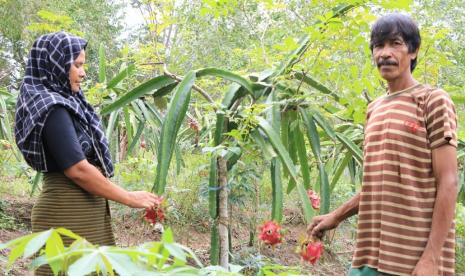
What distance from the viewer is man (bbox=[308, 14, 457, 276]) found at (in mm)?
1297

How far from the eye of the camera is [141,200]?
1.61m

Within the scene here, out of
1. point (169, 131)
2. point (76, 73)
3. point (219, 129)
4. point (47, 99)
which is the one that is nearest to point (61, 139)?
point (47, 99)

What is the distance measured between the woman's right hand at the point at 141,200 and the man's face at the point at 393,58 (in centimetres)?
75

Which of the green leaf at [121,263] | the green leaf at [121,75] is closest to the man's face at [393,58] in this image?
the green leaf at [121,263]

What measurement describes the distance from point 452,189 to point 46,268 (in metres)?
1.14

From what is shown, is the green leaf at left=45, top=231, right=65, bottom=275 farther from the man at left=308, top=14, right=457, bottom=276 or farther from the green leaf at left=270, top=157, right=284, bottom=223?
the green leaf at left=270, top=157, right=284, bottom=223

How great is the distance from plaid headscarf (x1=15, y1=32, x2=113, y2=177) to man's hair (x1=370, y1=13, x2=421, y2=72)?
0.89 m

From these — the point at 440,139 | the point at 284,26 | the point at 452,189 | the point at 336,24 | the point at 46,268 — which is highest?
the point at 284,26

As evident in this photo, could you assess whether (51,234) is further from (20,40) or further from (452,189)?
(20,40)

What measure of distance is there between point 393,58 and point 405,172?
296 millimetres

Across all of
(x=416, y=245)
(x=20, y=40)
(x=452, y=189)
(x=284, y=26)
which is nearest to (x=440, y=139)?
(x=452, y=189)

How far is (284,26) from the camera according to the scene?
15.3 ft

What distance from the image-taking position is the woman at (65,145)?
1.57m

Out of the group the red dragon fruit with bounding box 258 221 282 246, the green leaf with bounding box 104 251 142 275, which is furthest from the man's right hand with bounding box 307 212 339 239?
the green leaf with bounding box 104 251 142 275
